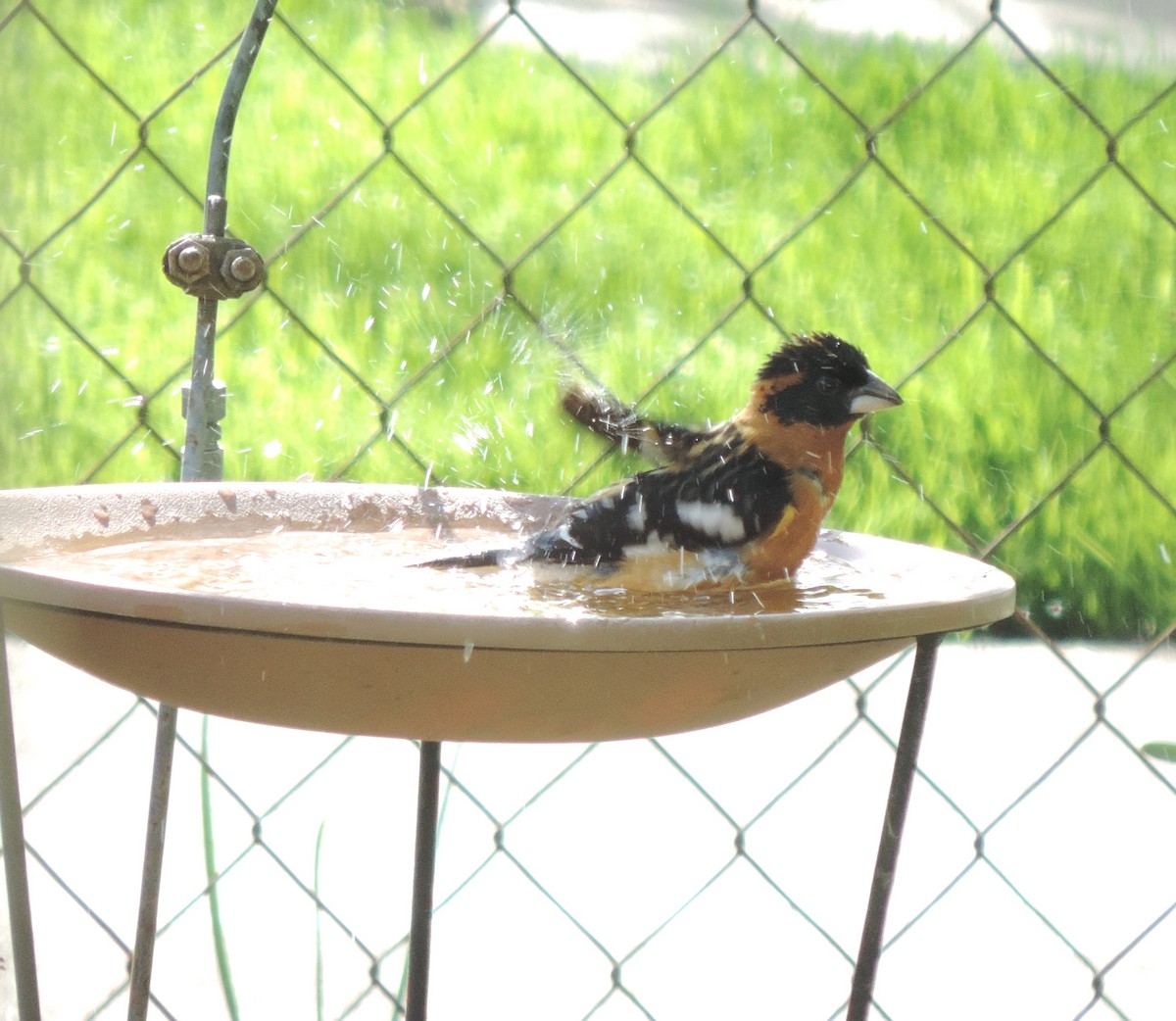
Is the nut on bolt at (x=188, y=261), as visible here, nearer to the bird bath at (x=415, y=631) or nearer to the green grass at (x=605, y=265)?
the bird bath at (x=415, y=631)

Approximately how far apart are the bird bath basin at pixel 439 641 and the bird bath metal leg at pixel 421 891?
31cm

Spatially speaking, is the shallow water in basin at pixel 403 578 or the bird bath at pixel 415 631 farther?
the shallow water in basin at pixel 403 578

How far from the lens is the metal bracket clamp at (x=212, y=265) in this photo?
167cm

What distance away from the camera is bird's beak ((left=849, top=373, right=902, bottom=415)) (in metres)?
1.83

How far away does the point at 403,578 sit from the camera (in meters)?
1.49

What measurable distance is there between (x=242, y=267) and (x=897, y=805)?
950mm

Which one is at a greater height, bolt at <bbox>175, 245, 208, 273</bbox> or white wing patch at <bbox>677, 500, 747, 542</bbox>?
bolt at <bbox>175, 245, 208, 273</bbox>

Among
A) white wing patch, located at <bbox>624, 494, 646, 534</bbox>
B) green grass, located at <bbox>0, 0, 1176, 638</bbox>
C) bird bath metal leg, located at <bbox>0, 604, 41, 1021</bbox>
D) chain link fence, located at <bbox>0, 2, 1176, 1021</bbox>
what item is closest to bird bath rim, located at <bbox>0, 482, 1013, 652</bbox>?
white wing patch, located at <bbox>624, 494, 646, 534</bbox>

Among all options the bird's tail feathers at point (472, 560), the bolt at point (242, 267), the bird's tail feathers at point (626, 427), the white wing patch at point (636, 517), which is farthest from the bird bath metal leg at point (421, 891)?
the bolt at point (242, 267)

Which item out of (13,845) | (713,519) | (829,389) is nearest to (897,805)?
(713,519)

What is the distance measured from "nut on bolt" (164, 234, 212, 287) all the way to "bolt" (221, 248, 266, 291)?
0.02 m

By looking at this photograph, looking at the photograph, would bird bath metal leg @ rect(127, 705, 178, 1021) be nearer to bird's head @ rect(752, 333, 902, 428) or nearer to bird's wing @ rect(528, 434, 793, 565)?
bird's wing @ rect(528, 434, 793, 565)

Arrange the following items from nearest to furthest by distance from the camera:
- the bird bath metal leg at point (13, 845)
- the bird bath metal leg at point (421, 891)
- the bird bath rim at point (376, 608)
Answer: the bird bath rim at point (376, 608) → the bird bath metal leg at point (13, 845) → the bird bath metal leg at point (421, 891)

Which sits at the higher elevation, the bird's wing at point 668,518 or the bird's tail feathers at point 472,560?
the bird's tail feathers at point 472,560
